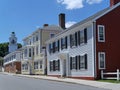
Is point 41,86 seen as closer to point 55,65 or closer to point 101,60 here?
point 101,60

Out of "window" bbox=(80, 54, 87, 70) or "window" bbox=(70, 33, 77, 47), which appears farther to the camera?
"window" bbox=(70, 33, 77, 47)

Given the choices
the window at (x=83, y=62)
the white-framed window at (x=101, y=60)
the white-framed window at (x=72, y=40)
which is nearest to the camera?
the white-framed window at (x=101, y=60)

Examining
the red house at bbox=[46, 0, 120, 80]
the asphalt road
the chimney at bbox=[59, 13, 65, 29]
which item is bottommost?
the asphalt road

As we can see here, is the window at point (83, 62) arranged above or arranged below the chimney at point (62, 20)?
below

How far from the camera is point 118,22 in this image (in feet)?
108

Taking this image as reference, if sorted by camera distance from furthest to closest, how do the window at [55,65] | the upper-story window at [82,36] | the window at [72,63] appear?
the window at [55,65] → the window at [72,63] → the upper-story window at [82,36]

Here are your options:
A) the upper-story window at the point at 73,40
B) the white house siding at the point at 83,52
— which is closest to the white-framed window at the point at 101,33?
the white house siding at the point at 83,52

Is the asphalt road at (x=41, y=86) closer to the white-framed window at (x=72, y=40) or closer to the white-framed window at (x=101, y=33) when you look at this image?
the white-framed window at (x=101, y=33)

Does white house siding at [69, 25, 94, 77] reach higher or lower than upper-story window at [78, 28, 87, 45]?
lower

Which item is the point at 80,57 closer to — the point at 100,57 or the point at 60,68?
the point at 100,57

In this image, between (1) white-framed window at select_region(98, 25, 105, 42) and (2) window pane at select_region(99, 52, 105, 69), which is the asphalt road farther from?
(1) white-framed window at select_region(98, 25, 105, 42)

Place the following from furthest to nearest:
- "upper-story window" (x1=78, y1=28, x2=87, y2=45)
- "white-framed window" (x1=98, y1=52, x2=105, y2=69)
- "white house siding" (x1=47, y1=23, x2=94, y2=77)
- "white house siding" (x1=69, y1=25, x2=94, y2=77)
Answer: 1. "upper-story window" (x1=78, y1=28, x2=87, y2=45)
2. "white house siding" (x1=47, y1=23, x2=94, y2=77)
3. "white house siding" (x1=69, y1=25, x2=94, y2=77)
4. "white-framed window" (x1=98, y1=52, x2=105, y2=69)

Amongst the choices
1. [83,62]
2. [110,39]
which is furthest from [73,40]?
[110,39]

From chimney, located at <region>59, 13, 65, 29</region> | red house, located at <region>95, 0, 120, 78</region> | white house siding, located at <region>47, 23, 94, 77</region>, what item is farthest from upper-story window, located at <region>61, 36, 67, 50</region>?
chimney, located at <region>59, 13, 65, 29</region>
